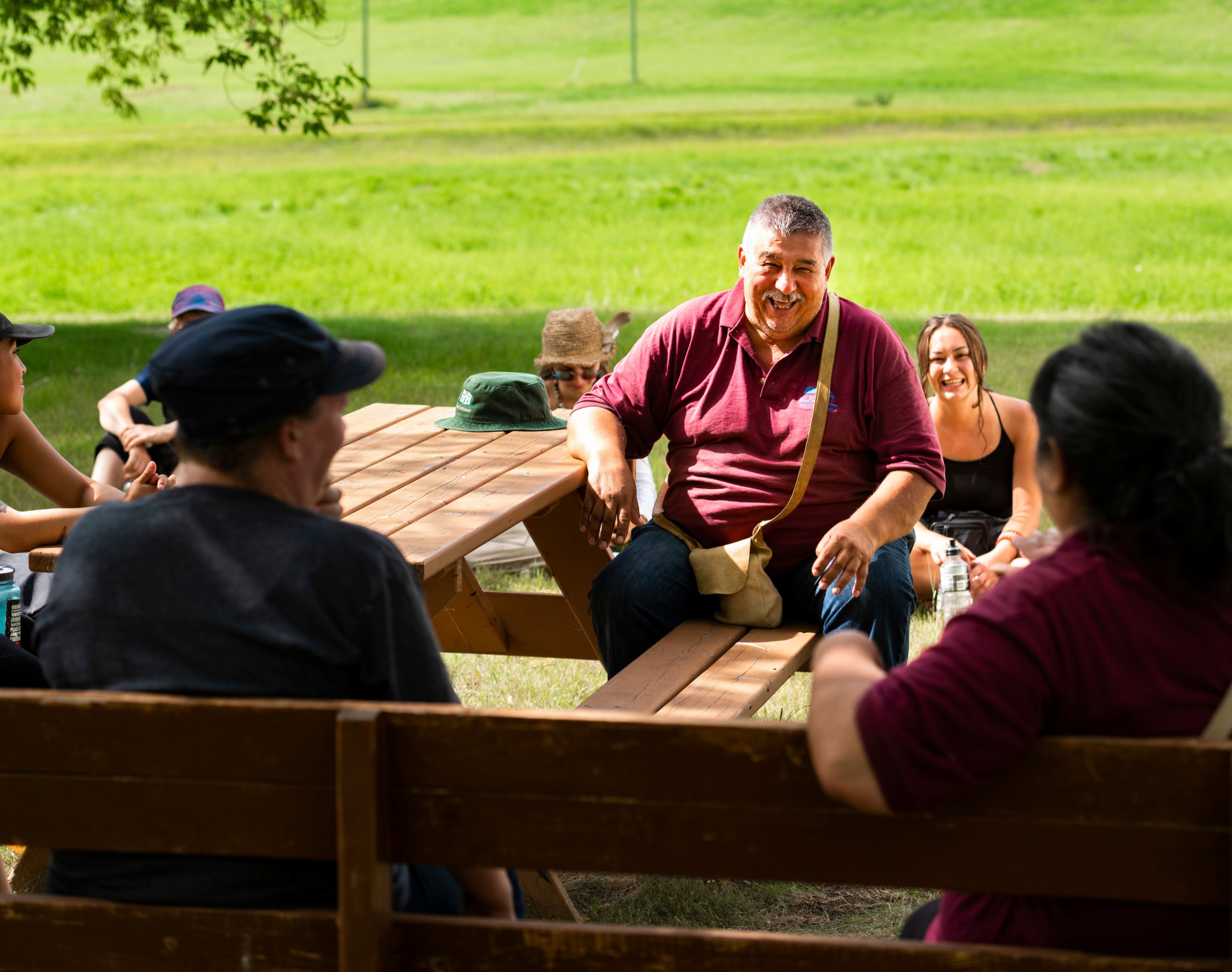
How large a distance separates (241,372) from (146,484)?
7.03ft

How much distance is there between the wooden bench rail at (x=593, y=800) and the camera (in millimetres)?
1688

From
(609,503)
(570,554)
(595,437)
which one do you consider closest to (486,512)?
(609,503)

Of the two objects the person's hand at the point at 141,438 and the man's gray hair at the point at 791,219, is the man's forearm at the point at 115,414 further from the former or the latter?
the man's gray hair at the point at 791,219

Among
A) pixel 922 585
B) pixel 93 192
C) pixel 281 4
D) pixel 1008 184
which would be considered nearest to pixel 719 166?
pixel 1008 184

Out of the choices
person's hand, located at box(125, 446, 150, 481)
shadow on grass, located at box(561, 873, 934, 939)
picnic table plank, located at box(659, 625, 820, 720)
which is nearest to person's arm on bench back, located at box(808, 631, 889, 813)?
picnic table plank, located at box(659, 625, 820, 720)

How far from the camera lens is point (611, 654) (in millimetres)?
3979

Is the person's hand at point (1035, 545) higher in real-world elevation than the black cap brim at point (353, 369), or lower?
lower

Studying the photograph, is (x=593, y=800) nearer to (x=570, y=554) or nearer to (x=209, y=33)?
(x=570, y=554)

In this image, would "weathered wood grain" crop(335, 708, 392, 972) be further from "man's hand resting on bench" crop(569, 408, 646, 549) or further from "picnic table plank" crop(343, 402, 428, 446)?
"picnic table plank" crop(343, 402, 428, 446)

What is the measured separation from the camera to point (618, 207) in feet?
98.8

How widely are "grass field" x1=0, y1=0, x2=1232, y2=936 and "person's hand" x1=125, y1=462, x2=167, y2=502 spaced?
146cm

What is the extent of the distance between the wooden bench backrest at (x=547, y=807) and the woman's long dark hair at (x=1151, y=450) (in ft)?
0.83

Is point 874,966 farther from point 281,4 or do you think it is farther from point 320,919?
point 281,4

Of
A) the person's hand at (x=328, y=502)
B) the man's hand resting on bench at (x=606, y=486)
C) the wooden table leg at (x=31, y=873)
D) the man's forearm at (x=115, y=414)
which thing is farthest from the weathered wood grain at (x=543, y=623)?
the person's hand at (x=328, y=502)
